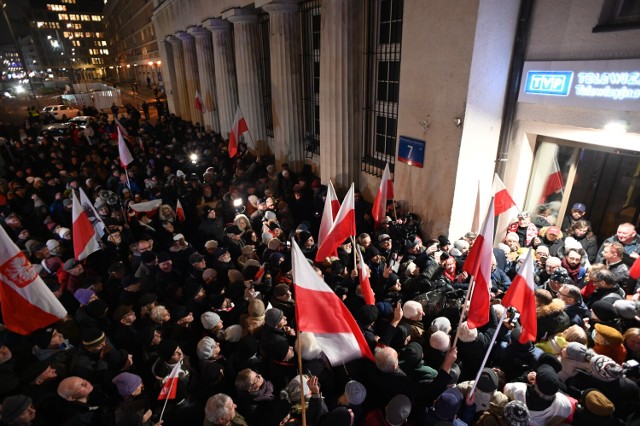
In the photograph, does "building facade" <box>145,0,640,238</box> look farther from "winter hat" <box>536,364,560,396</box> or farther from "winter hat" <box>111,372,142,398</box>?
"winter hat" <box>111,372,142,398</box>

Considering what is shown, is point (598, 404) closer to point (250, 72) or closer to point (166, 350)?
point (166, 350)

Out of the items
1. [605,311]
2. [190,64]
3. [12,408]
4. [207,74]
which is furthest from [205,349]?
[190,64]

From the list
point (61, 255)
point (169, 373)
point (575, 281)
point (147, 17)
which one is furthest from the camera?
point (147, 17)

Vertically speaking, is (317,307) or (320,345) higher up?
(317,307)

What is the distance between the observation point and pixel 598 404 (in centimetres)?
274

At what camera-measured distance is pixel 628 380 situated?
3.04 m

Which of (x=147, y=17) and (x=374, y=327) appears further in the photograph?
(x=147, y=17)

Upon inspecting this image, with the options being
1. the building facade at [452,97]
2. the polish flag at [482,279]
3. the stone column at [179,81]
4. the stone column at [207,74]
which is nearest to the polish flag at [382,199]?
the building facade at [452,97]

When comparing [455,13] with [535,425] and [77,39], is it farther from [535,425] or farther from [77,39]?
[77,39]

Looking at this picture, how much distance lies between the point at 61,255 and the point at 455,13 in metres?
7.85

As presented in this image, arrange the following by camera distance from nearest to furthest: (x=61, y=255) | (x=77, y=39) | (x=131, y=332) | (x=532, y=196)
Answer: (x=131, y=332) → (x=61, y=255) → (x=532, y=196) → (x=77, y=39)

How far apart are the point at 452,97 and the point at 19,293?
653 centimetres

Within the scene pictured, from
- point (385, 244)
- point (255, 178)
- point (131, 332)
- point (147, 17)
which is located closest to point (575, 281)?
point (385, 244)

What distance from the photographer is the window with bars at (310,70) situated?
995 cm
